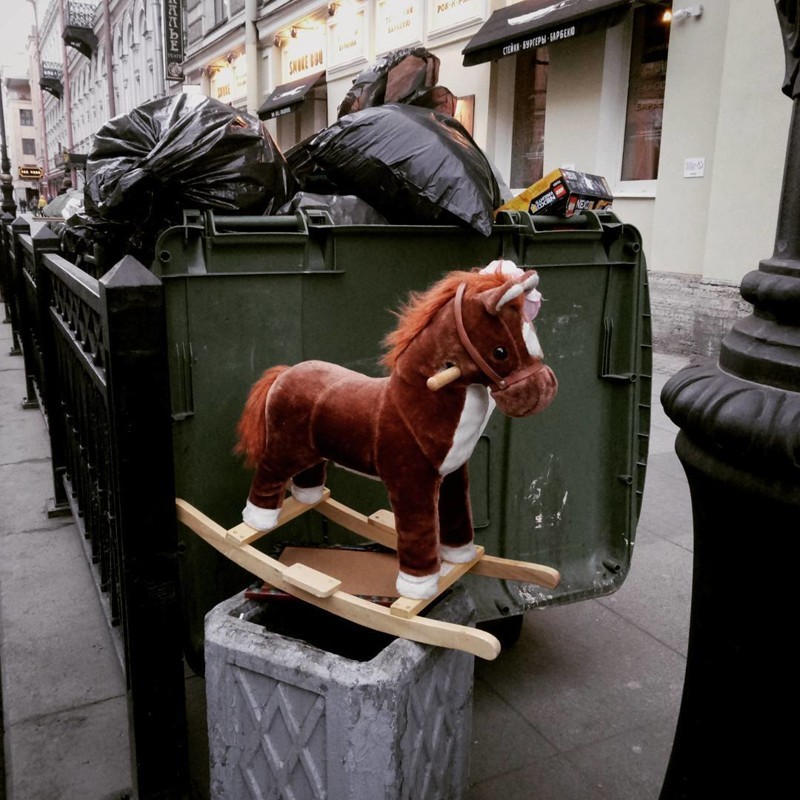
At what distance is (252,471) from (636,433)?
137 centimetres

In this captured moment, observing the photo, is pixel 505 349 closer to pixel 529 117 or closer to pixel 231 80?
pixel 529 117

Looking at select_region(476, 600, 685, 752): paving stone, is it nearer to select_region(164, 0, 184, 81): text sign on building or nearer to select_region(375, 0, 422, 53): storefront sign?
select_region(375, 0, 422, 53): storefront sign

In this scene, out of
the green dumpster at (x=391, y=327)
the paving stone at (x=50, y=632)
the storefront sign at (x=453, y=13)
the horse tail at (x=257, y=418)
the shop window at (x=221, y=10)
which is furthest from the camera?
the shop window at (x=221, y=10)

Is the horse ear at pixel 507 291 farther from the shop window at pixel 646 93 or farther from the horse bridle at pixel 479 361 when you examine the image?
the shop window at pixel 646 93

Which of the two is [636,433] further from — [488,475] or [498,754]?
[498,754]

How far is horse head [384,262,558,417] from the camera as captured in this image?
1549 mm

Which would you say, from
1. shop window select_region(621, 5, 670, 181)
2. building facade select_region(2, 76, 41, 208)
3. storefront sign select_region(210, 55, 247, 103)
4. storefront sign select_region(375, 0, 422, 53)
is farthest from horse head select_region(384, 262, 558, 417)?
building facade select_region(2, 76, 41, 208)

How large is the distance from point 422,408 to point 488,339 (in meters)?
0.22

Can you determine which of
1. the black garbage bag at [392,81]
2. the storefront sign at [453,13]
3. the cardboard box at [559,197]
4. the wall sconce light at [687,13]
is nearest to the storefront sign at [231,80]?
the storefront sign at [453,13]

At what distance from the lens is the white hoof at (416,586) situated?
1.74 m

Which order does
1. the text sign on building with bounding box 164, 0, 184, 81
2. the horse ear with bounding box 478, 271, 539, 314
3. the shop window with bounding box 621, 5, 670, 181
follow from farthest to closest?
the text sign on building with bounding box 164, 0, 184, 81, the shop window with bounding box 621, 5, 670, 181, the horse ear with bounding box 478, 271, 539, 314

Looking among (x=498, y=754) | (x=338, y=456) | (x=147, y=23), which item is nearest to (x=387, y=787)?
(x=338, y=456)

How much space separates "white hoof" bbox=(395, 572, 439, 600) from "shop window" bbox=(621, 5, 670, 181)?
8358 millimetres

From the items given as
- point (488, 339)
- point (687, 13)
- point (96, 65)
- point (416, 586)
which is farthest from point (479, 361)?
point (96, 65)
